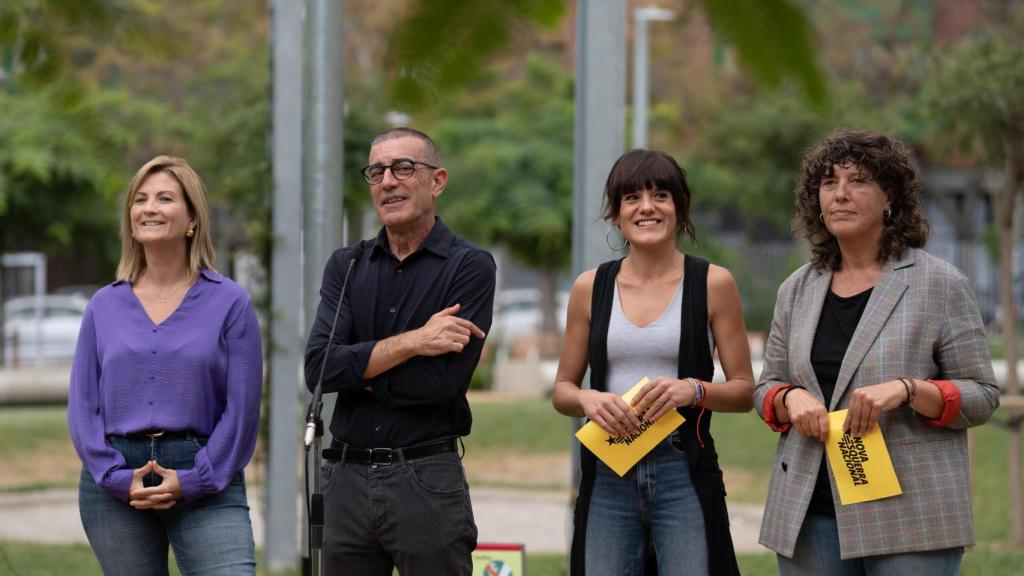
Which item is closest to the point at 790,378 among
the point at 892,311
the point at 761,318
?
the point at 892,311

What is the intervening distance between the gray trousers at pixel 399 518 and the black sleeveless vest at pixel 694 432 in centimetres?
32

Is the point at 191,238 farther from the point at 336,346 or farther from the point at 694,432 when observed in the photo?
the point at 694,432

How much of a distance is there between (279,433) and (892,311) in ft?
13.9

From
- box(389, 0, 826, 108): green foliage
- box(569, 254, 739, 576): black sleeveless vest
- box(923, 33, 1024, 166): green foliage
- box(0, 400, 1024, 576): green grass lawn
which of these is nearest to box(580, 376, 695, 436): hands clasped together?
box(569, 254, 739, 576): black sleeveless vest

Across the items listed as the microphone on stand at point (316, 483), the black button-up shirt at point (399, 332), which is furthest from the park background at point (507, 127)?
the microphone on stand at point (316, 483)

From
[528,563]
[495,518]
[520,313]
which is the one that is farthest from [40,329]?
[528,563]

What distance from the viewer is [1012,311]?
873cm

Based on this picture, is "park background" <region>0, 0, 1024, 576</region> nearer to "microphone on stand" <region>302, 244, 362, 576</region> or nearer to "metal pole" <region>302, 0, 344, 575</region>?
"metal pole" <region>302, 0, 344, 575</region>

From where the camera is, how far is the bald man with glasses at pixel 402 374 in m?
3.58

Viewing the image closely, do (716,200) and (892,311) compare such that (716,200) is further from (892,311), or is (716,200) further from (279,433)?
(892,311)

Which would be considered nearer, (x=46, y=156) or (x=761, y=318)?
(x=46, y=156)

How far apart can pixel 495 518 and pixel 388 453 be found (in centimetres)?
652

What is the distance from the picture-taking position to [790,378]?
3486mm

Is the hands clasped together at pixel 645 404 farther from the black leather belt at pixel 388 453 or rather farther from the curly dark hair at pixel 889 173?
the curly dark hair at pixel 889 173
